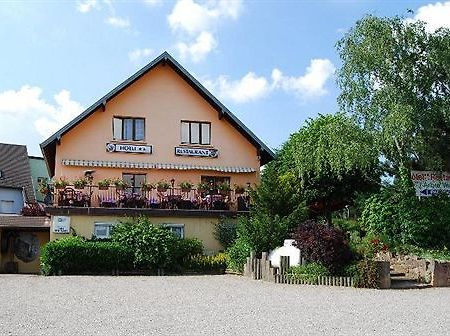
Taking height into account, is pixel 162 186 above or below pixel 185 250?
above

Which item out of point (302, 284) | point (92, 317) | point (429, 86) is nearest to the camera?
point (92, 317)

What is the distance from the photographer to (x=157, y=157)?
33.0m

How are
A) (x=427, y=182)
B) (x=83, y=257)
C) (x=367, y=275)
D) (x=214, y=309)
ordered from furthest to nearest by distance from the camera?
(x=427, y=182)
(x=83, y=257)
(x=367, y=275)
(x=214, y=309)

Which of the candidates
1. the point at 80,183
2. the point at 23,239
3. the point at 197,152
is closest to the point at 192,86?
the point at 197,152

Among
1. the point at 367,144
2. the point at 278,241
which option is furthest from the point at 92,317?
the point at 367,144

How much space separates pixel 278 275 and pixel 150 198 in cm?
1095

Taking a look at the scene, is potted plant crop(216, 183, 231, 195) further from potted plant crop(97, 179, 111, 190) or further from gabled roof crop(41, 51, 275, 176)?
potted plant crop(97, 179, 111, 190)

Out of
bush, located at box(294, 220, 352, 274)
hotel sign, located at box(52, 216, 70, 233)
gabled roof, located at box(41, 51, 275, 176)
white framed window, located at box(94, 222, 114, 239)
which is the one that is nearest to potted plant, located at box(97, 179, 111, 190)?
white framed window, located at box(94, 222, 114, 239)

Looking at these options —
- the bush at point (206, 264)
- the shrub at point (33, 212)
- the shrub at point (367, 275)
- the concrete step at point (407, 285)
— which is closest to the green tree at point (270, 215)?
the bush at point (206, 264)

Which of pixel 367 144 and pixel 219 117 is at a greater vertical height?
pixel 219 117

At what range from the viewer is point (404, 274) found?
2250cm

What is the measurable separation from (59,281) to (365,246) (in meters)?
12.1

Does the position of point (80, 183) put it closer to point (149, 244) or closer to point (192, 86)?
point (149, 244)

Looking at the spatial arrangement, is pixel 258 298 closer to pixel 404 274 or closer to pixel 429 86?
pixel 404 274
